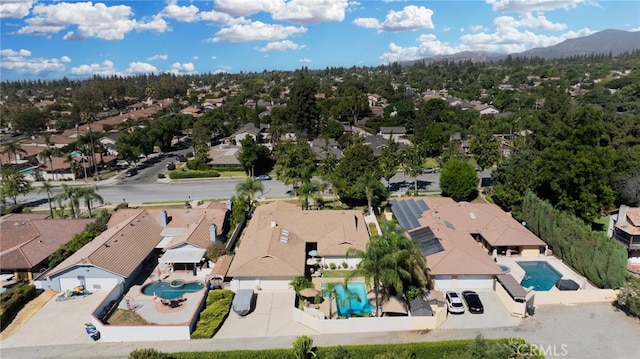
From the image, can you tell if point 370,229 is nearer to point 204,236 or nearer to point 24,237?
point 204,236

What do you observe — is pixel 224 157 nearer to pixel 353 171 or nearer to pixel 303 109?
pixel 303 109

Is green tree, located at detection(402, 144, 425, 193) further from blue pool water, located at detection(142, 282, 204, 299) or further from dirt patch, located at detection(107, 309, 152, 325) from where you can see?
dirt patch, located at detection(107, 309, 152, 325)

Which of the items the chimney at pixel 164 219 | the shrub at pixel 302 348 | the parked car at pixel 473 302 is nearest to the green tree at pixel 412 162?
the parked car at pixel 473 302

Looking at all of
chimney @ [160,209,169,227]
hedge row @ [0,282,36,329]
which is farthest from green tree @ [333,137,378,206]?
hedge row @ [0,282,36,329]

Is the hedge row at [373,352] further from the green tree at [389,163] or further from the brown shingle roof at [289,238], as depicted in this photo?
the green tree at [389,163]

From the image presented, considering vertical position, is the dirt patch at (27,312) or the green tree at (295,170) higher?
the green tree at (295,170)

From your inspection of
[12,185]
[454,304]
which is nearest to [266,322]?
[454,304]
